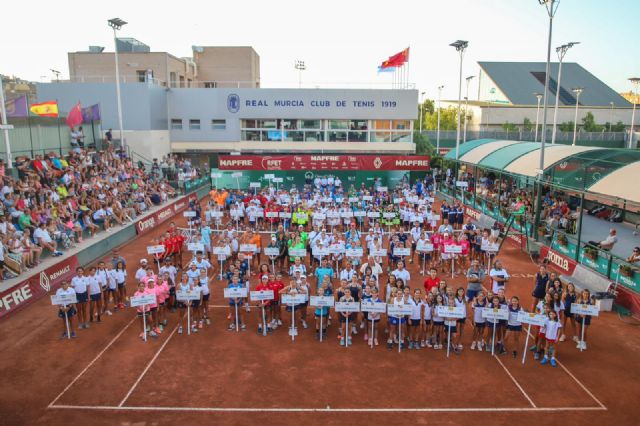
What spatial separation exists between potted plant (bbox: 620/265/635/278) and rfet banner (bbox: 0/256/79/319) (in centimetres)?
1911

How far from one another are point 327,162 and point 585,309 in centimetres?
2481

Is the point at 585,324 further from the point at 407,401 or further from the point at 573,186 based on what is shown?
the point at 573,186

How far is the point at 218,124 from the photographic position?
44.1 meters

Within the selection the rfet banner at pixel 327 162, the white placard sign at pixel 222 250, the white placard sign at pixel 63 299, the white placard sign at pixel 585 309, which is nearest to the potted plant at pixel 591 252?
the white placard sign at pixel 585 309

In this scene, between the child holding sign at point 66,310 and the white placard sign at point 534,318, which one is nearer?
the white placard sign at point 534,318

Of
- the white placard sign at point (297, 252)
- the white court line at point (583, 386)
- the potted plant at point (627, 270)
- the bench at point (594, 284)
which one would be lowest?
the white court line at point (583, 386)

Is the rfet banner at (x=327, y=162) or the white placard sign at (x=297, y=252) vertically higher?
the rfet banner at (x=327, y=162)

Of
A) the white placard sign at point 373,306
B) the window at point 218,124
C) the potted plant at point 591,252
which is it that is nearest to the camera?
the white placard sign at point 373,306

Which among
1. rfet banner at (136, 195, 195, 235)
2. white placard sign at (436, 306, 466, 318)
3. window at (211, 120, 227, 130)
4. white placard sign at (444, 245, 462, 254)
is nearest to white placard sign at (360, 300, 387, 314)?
white placard sign at (436, 306, 466, 318)

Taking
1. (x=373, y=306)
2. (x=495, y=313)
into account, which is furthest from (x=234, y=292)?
(x=495, y=313)

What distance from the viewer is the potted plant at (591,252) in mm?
17406

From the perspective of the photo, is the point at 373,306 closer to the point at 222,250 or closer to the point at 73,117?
the point at 222,250

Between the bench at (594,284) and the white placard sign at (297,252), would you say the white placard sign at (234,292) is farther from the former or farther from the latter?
the bench at (594,284)

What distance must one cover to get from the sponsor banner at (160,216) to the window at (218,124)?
452 inches
